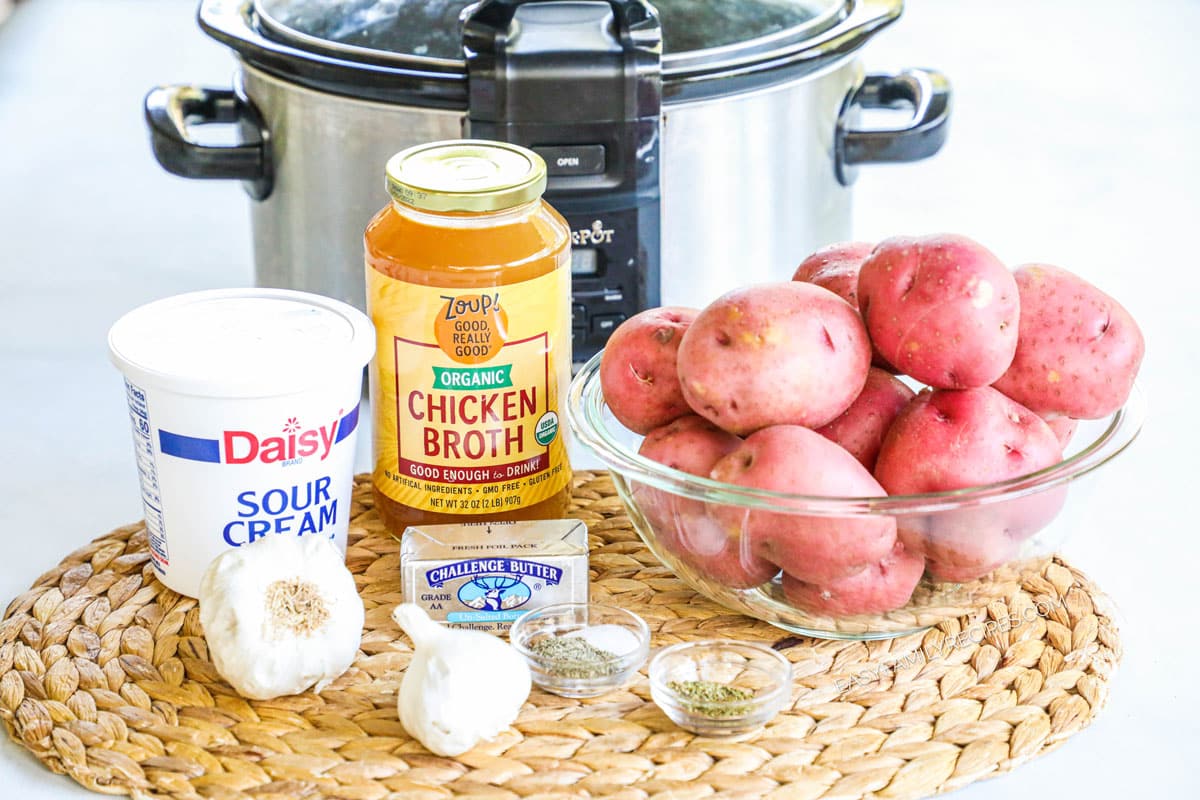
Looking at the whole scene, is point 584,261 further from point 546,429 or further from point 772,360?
point 772,360

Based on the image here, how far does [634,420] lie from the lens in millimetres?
888

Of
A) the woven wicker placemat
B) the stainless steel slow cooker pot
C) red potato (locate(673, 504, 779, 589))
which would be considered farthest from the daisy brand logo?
the stainless steel slow cooker pot

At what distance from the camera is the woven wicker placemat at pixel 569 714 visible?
77cm

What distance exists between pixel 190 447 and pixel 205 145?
419 millimetres

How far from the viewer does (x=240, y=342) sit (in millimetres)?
901

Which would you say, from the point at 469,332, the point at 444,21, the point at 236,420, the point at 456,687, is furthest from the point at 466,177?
the point at 444,21

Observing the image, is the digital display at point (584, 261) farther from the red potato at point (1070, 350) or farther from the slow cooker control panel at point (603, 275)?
the red potato at point (1070, 350)

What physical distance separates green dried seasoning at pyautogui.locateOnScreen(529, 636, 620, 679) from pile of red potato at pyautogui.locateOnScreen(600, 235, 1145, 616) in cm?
8

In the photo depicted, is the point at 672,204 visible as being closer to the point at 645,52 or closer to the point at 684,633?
the point at 645,52

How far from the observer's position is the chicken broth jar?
0.90 meters

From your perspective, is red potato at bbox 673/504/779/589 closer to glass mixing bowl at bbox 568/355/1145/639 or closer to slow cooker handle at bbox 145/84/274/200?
glass mixing bowl at bbox 568/355/1145/639

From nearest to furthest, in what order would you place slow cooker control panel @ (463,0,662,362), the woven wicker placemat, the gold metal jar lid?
the woven wicker placemat
the gold metal jar lid
slow cooker control panel @ (463,0,662,362)

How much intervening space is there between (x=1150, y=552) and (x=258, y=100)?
794 mm

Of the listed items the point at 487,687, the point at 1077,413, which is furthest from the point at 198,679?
the point at 1077,413
